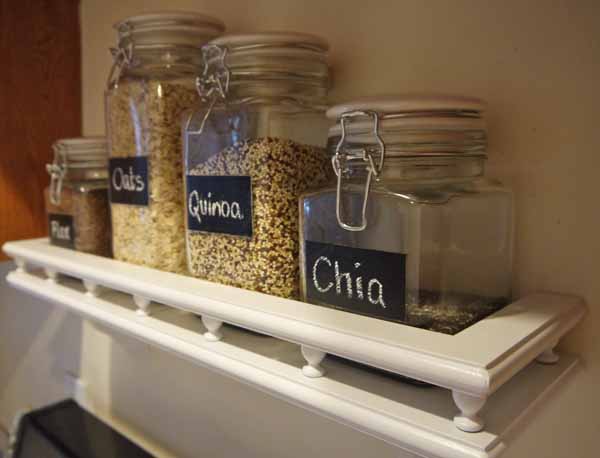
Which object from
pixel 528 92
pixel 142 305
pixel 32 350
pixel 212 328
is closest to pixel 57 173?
pixel 142 305

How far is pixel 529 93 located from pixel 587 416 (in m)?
→ 0.33

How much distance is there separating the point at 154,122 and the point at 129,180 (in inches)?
3.5

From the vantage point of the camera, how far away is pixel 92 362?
127cm

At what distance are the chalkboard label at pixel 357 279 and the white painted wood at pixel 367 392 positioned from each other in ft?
0.21

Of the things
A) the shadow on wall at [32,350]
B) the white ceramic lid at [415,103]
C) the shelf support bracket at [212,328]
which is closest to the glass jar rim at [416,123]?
the white ceramic lid at [415,103]

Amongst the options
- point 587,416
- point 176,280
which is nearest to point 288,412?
point 176,280

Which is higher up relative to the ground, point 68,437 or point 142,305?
point 142,305

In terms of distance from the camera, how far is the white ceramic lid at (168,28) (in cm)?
68

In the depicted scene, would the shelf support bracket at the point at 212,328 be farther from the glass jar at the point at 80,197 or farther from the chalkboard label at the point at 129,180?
the glass jar at the point at 80,197

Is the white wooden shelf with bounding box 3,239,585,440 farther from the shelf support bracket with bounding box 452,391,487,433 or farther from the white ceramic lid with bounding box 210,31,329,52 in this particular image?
the white ceramic lid with bounding box 210,31,329,52

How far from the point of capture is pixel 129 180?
27.7 inches

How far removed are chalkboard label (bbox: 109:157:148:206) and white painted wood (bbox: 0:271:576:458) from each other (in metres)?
0.16

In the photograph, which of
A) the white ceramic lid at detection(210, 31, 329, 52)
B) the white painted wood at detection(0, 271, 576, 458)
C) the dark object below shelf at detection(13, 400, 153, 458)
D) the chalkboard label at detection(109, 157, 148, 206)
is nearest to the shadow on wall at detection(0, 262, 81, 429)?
the dark object below shelf at detection(13, 400, 153, 458)

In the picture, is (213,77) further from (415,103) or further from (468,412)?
(468,412)
